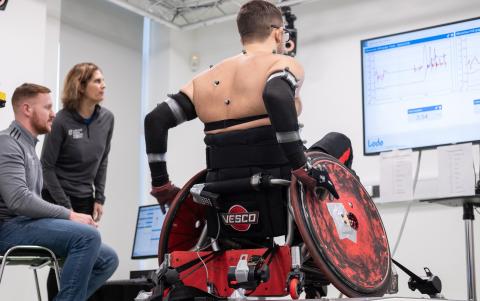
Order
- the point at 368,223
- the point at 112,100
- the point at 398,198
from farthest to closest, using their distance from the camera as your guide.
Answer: the point at 112,100
the point at 398,198
the point at 368,223

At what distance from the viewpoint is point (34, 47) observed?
5223mm

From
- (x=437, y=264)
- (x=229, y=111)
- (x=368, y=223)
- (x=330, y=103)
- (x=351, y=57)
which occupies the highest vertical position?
(x=351, y=57)

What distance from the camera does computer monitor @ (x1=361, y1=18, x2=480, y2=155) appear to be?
A: 4340 mm

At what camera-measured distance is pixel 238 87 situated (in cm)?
254

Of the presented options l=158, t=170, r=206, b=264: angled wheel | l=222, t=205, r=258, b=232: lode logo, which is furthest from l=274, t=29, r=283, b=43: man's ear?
l=222, t=205, r=258, b=232: lode logo

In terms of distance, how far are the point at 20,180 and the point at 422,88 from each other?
266 cm

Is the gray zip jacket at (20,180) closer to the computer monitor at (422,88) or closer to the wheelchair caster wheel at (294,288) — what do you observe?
the wheelchair caster wheel at (294,288)

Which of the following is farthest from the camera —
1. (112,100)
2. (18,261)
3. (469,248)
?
(112,100)

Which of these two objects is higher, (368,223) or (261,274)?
(368,223)

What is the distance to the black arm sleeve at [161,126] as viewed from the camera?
8.81ft

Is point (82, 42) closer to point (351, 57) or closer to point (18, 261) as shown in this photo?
point (351, 57)

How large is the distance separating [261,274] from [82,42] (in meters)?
4.44

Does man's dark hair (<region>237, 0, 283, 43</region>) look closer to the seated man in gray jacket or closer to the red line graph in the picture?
the seated man in gray jacket

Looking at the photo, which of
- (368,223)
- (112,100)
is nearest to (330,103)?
(112,100)
